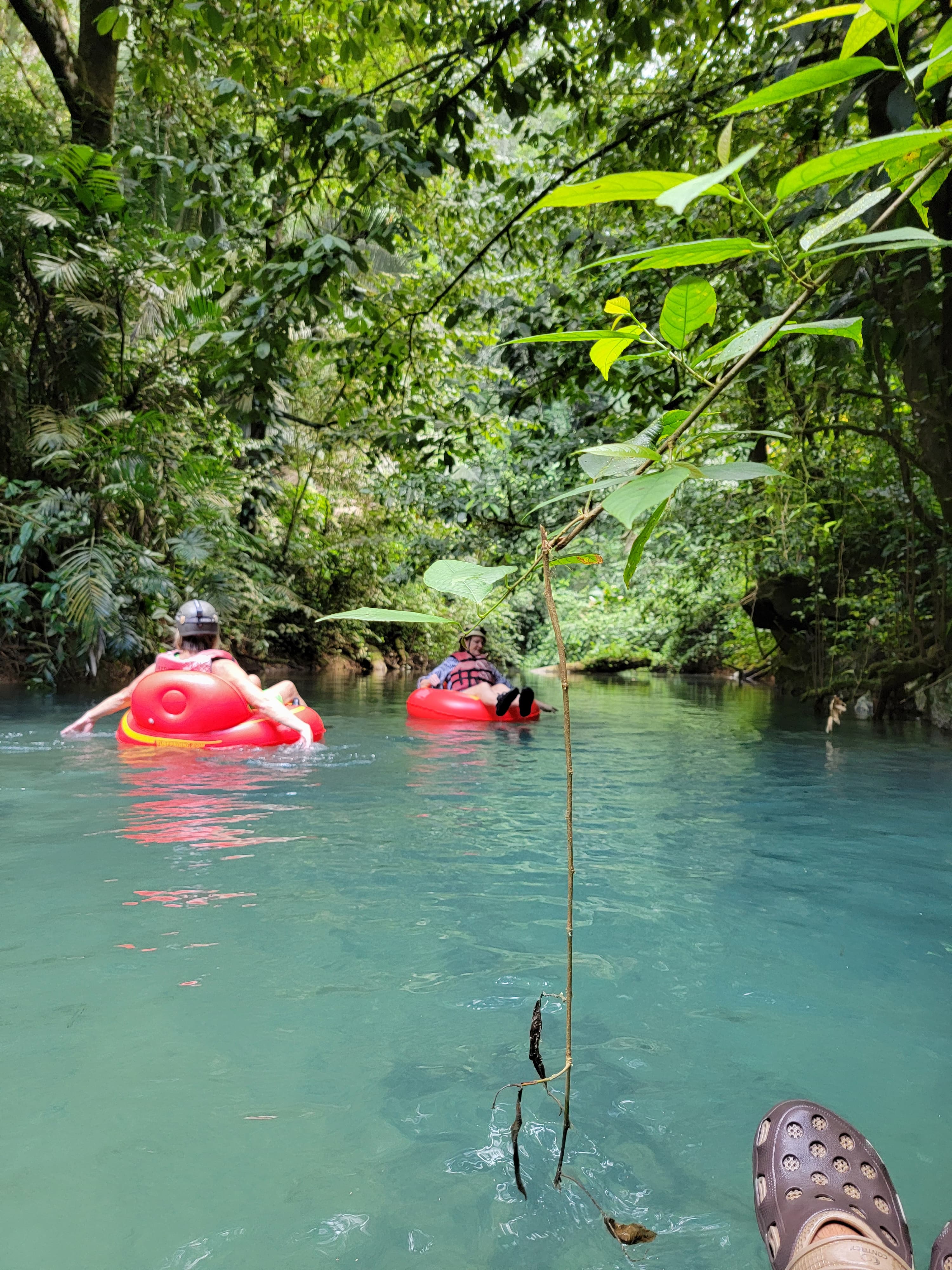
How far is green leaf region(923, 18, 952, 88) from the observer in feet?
2.19

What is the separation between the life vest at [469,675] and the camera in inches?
389

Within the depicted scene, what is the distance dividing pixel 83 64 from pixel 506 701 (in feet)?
27.3

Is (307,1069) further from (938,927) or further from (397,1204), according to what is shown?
(938,927)

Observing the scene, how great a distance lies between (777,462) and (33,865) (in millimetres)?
6880

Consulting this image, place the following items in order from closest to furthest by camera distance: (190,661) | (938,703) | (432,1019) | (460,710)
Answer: (432,1019) → (190,661) → (938,703) → (460,710)

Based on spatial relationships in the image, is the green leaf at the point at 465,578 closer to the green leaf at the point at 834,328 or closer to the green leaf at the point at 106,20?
the green leaf at the point at 834,328

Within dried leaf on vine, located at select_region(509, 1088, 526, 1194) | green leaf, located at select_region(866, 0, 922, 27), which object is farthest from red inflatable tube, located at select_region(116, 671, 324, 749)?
green leaf, located at select_region(866, 0, 922, 27)

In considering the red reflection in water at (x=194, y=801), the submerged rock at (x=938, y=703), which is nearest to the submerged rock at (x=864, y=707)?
the submerged rock at (x=938, y=703)

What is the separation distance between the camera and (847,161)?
0.64 meters

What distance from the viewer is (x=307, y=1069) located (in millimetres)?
2074

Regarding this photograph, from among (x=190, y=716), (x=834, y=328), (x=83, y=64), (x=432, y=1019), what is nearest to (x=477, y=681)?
(x=190, y=716)

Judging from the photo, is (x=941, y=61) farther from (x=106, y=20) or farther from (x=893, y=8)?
(x=106, y=20)

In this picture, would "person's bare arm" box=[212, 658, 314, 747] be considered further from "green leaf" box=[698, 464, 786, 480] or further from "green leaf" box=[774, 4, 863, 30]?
"green leaf" box=[774, 4, 863, 30]

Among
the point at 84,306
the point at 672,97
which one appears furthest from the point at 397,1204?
the point at 84,306
